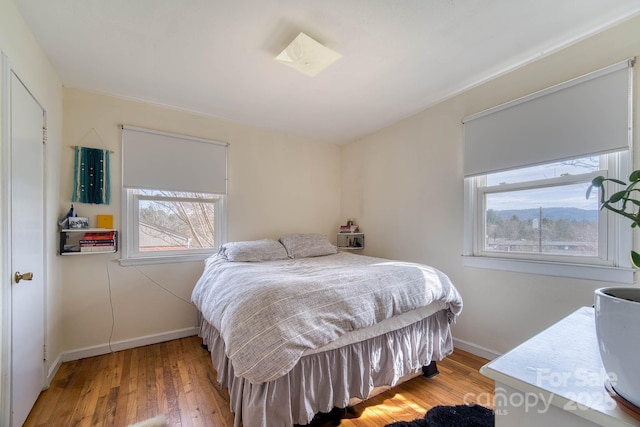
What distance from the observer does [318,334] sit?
1.38 m

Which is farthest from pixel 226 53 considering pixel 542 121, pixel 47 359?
pixel 47 359

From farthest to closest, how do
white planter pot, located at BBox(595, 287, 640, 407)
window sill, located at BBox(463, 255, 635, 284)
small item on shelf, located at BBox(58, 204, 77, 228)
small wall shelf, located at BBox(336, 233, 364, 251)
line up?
small wall shelf, located at BBox(336, 233, 364, 251), small item on shelf, located at BBox(58, 204, 77, 228), window sill, located at BBox(463, 255, 635, 284), white planter pot, located at BBox(595, 287, 640, 407)

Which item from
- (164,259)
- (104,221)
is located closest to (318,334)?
(164,259)

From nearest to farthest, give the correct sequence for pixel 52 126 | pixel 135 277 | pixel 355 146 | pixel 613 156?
pixel 613 156 < pixel 52 126 < pixel 135 277 < pixel 355 146

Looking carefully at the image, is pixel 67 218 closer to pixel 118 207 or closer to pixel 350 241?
pixel 118 207

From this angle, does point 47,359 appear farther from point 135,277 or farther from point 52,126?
point 52,126

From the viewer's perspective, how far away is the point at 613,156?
5.65 feet

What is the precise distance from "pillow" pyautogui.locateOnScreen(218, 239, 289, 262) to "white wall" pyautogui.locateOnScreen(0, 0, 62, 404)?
130cm

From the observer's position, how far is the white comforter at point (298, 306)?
1.26 meters

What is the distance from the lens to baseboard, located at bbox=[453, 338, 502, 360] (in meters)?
2.25

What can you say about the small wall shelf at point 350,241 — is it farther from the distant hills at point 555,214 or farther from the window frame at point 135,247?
the window frame at point 135,247

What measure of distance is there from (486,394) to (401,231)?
1.63 metres

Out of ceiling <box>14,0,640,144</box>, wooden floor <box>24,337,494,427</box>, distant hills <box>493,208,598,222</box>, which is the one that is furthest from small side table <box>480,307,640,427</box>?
ceiling <box>14,0,640,144</box>

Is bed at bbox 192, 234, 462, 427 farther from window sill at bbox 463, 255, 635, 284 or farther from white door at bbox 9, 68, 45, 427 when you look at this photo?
white door at bbox 9, 68, 45, 427
